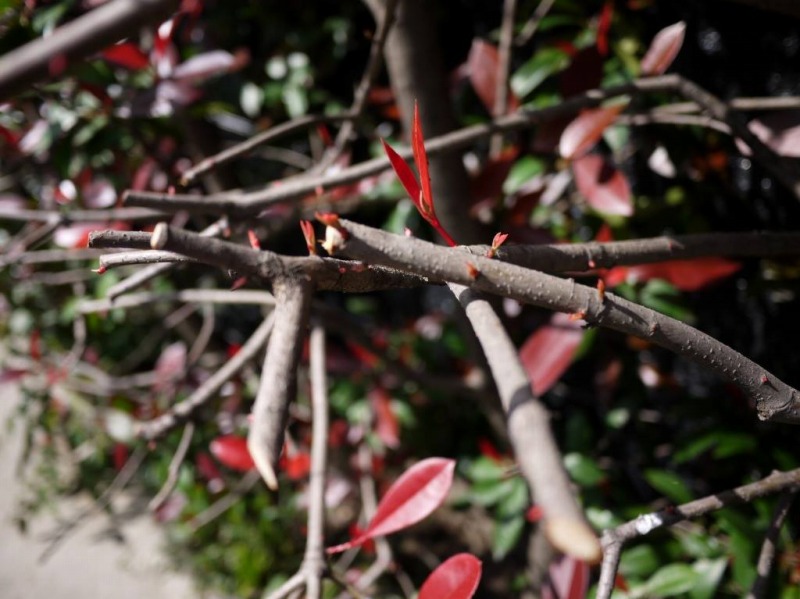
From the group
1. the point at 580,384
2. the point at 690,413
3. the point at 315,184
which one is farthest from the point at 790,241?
the point at 580,384

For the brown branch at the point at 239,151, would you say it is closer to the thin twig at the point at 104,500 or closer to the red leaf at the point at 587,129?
the red leaf at the point at 587,129

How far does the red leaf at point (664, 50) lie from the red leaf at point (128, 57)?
0.89 metres

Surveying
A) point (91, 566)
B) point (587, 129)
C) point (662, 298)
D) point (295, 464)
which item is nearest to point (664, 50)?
point (587, 129)

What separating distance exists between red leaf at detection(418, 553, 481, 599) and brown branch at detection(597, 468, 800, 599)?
13 centimetres

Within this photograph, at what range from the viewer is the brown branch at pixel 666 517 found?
48 cm

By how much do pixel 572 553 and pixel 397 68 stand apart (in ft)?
2.84

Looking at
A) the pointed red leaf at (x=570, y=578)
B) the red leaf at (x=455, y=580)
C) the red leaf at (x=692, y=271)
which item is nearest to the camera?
the red leaf at (x=455, y=580)

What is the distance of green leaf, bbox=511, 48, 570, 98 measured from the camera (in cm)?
104

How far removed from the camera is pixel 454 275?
1.26ft

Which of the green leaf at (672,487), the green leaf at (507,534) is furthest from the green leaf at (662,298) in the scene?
the green leaf at (507,534)

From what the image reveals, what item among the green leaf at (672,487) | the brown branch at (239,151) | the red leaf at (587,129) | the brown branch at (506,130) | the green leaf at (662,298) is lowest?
the green leaf at (672,487)

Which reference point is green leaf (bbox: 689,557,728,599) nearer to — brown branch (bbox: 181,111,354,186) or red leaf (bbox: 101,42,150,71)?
brown branch (bbox: 181,111,354,186)

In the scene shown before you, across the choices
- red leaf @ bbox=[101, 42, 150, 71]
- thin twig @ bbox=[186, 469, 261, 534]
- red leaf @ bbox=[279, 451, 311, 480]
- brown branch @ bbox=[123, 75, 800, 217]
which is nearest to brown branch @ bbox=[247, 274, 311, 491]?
brown branch @ bbox=[123, 75, 800, 217]

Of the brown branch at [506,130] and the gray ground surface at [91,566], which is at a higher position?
the brown branch at [506,130]
